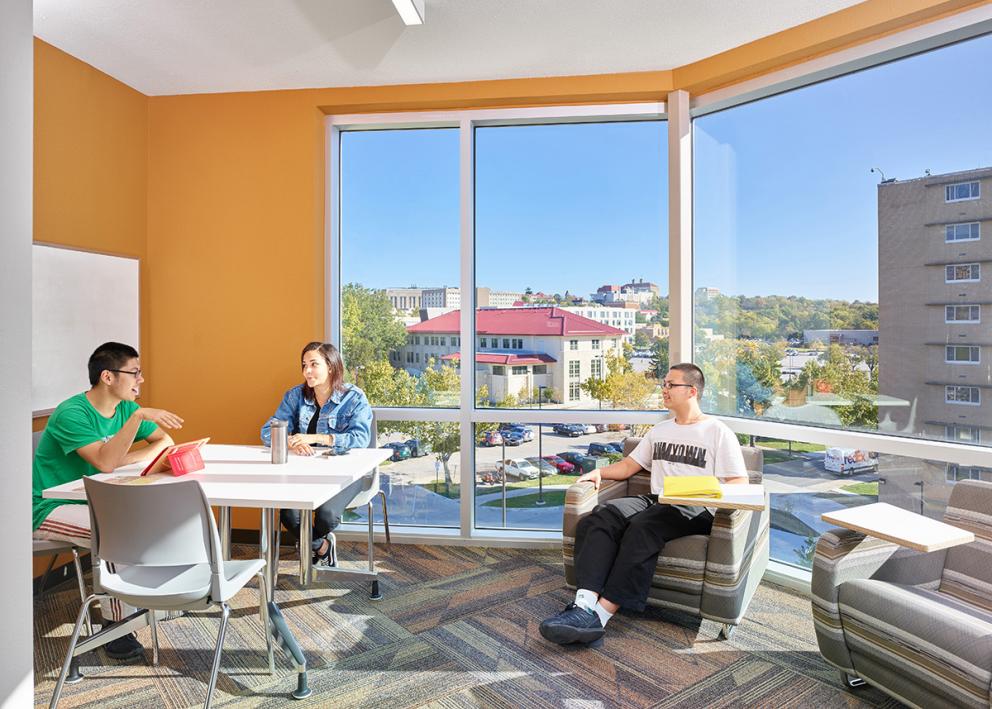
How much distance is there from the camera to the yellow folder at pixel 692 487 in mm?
2885

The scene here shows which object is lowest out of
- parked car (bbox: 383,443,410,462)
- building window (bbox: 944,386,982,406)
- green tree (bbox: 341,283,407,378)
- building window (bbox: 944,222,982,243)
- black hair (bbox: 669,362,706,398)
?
parked car (bbox: 383,443,410,462)

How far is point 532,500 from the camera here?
4.50 metres

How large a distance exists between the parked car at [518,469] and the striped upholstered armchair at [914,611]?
212cm

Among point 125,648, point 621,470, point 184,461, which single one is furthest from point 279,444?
point 621,470

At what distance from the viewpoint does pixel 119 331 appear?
4223mm

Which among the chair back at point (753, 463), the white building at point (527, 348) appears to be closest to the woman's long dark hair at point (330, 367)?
the white building at point (527, 348)

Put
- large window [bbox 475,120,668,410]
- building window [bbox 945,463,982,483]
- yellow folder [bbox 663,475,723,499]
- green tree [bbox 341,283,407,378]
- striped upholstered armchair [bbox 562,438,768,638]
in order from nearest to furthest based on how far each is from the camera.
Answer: yellow folder [bbox 663,475,723,499] → striped upholstered armchair [bbox 562,438,768,638] → building window [bbox 945,463,982,483] → large window [bbox 475,120,668,410] → green tree [bbox 341,283,407,378]

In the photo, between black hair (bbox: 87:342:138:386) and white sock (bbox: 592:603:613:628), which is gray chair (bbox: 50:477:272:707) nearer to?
black hair (bbox: 87:342:138:386)

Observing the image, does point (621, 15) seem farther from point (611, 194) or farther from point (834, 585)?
point (834, 585)

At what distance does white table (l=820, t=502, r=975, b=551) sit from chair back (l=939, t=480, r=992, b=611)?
156mm

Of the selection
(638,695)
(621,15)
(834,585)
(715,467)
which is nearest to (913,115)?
(621,15)

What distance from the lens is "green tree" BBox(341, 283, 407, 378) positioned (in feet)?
15.2

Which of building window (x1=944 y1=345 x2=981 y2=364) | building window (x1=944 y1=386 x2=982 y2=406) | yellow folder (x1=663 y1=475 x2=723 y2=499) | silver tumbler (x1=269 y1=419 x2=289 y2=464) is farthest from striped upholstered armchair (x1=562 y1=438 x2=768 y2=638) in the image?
silver tumbler (x1=269 y1=419 x2=289 y2=464)

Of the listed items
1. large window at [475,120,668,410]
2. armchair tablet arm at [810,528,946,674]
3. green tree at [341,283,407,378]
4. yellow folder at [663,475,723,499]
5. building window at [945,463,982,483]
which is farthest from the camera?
green tree at [341,283,407,378]
